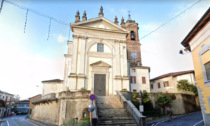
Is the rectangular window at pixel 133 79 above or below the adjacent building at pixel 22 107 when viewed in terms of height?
above

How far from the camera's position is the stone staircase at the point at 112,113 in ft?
36.1

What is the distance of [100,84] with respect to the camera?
20.3 metres

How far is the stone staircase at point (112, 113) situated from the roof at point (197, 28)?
848cm

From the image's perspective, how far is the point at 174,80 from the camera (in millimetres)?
30750

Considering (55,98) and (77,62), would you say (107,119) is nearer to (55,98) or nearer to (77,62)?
(55,98)

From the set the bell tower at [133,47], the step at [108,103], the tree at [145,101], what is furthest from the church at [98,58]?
the bell tower at [133,47]

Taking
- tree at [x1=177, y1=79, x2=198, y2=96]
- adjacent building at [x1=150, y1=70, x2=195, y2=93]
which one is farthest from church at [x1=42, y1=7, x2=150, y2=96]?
adjacent building at [x1=150, y1=70, x2=195, y2=93]

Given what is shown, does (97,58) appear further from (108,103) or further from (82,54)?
(108,103)

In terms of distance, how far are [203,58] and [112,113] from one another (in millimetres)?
8502

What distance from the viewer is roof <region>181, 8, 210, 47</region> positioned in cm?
997

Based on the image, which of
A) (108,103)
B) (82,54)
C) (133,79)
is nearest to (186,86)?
(133,79)

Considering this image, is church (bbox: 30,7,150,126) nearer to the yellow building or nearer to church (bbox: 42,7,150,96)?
church (bbox: 42,7,150,96)

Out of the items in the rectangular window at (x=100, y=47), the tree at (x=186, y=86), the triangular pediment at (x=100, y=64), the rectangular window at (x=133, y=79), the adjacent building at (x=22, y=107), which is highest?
the rectangular window at (x=100, y=47)

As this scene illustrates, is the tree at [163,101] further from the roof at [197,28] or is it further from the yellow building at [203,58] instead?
the roof at [197,28]
